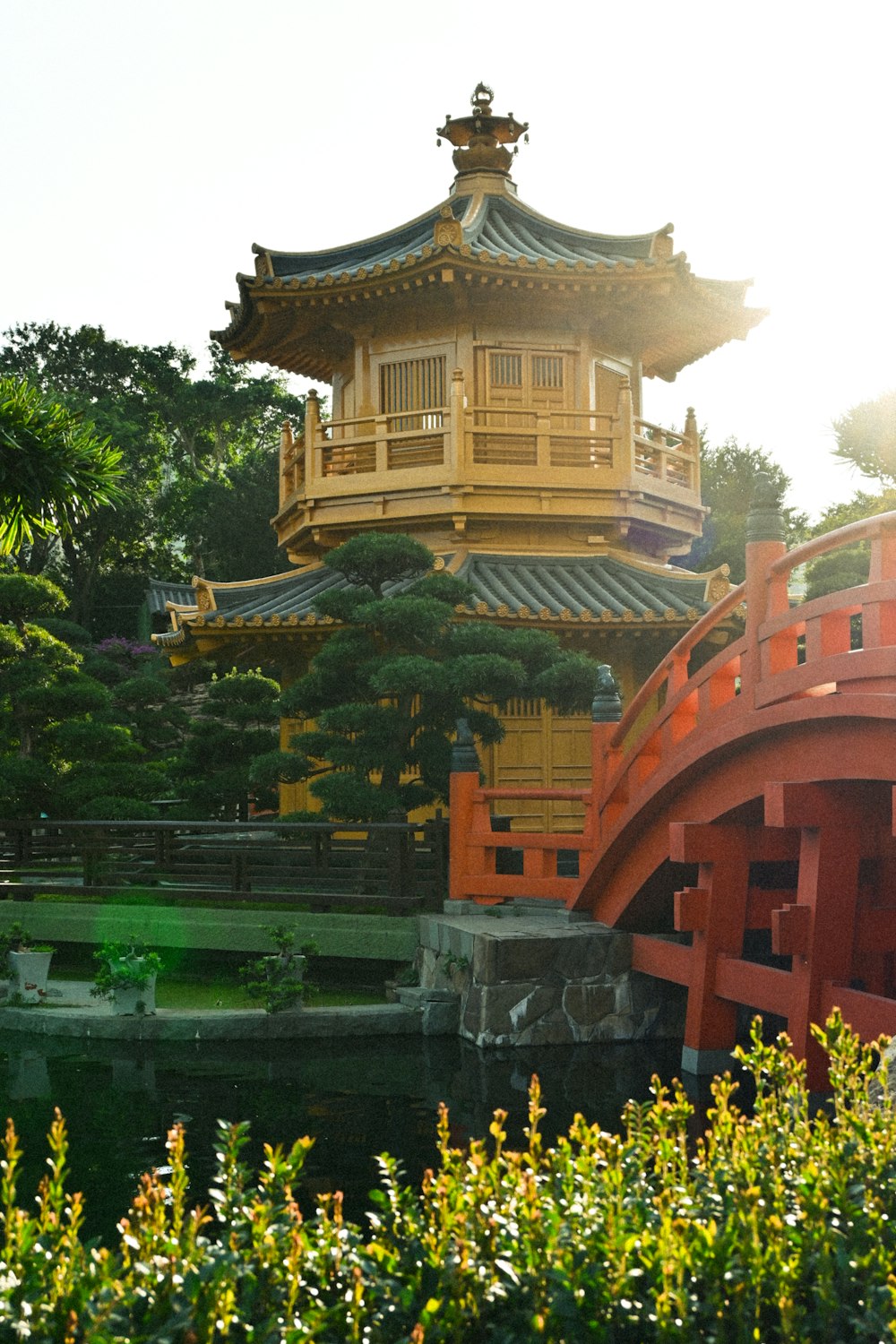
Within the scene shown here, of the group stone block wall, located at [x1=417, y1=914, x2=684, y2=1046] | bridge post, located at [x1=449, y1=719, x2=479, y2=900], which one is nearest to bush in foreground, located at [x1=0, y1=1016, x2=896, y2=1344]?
stone block wall, located at [x1=417, y1=914, x2=684, y2=1046]

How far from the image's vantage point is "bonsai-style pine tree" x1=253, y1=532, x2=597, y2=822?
13.4 meters

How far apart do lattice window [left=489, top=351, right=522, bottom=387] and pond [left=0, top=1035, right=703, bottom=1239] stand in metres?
9.84

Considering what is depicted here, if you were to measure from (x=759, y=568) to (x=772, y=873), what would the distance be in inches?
171

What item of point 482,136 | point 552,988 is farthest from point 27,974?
point 482,136

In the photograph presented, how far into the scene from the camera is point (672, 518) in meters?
19.4

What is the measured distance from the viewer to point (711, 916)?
33.9 feet

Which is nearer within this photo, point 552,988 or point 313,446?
point 552,988

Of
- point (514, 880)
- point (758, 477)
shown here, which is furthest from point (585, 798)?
point (758, 477)

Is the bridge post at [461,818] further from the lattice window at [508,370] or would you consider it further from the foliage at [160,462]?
the foliage at [160,462]

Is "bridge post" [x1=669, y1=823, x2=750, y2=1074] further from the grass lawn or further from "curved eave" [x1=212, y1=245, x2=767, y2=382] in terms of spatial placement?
"curved eave" [x1=212, y1=245, x2=767, y2=382]

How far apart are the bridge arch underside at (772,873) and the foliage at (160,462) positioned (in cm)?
2680

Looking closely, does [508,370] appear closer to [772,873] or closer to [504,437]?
[504,437]

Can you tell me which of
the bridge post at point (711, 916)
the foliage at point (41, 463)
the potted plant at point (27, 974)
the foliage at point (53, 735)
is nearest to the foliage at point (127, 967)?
the potted plant at point (27, 974)

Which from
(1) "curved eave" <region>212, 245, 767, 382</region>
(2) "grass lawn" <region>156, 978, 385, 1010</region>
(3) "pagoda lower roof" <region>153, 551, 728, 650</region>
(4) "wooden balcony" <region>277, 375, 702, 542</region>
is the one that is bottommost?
(2) "grass lawn" <region>156, 978, 385, 1010</region>
